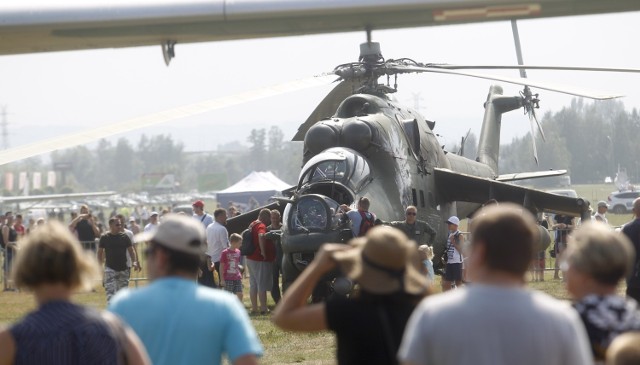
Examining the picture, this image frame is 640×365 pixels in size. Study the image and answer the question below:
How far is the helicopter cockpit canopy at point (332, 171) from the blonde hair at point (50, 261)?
11201 mm

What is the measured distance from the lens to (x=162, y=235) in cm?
530

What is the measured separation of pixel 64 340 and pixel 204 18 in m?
2.05

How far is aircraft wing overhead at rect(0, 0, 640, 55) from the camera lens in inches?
232

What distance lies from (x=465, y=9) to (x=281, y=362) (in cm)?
771

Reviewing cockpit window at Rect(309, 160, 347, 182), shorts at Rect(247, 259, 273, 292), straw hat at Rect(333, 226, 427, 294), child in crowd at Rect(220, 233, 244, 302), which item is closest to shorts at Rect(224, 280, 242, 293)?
child in crowd at Rect(220, 233, 244, 302)

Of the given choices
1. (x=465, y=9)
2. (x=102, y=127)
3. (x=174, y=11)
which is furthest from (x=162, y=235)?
(x=102, y=127)

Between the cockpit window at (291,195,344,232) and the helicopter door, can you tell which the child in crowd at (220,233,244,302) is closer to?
the helicopter door

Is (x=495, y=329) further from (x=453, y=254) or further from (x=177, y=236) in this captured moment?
(x=453, y=254)

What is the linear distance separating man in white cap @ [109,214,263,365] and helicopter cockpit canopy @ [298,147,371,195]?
10.6 meters

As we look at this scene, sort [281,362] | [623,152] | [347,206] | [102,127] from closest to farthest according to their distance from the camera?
[102,127]
[281,362]
[347,206]
[623,152]

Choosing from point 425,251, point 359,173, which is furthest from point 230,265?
point 425,251

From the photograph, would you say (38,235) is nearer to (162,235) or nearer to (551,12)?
(162,235)

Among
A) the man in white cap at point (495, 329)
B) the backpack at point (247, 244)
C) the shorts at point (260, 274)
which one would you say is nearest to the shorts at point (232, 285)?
the shorts at point (260, 274)

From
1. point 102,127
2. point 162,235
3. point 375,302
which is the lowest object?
point 375,302
